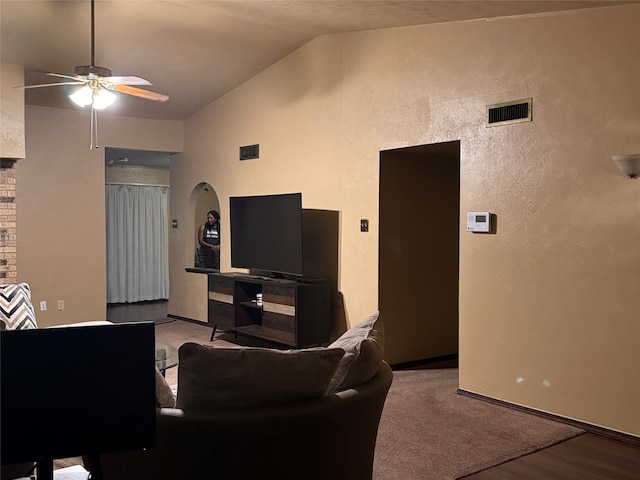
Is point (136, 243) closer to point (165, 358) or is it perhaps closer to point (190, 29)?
point (190, 29)

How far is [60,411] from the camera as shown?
1.61 metres

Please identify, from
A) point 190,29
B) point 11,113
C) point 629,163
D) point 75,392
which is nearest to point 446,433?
point 629,163

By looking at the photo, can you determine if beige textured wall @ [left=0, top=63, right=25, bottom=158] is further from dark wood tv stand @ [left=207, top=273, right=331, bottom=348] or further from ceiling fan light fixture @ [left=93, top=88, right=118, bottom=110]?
dark wood tv stand @ [left=207, top=273, right=331, bottom=348]

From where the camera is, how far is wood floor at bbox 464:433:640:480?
3.39 meters

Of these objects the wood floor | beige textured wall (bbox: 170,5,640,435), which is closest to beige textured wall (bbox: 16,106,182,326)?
beige textured wall (bbox: 170,5,640,435)

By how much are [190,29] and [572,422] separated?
436cm

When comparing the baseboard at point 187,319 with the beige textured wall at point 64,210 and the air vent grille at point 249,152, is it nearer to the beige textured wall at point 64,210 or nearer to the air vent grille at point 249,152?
the beige textured wall at point 64,210

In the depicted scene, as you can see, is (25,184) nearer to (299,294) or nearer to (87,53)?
(87,53)

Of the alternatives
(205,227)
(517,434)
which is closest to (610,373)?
(517,434)

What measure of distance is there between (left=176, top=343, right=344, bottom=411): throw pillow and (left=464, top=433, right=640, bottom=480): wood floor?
5.20ft

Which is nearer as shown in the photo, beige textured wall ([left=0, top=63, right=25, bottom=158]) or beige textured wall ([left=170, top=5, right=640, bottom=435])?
beige textured wall ([left=170, top=5, right=640, bottom=435])

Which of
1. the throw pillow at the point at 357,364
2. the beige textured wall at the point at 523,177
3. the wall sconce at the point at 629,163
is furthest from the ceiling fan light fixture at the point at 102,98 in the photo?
the wall sconce at the point at 629,163

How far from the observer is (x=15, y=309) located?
4477 mm

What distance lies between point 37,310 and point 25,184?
4.85 ft
